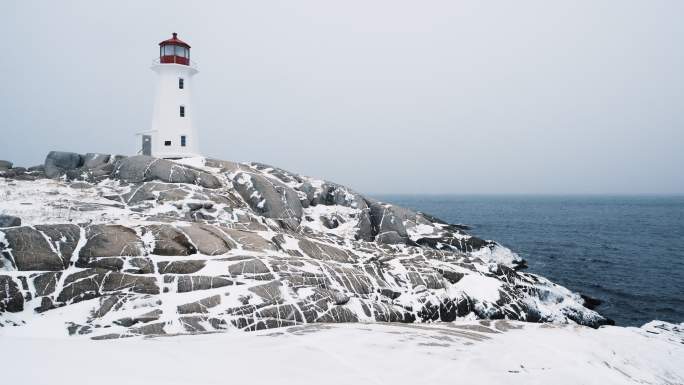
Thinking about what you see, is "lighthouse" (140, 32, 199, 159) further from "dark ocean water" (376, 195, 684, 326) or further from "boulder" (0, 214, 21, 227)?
"dark ocean water" (376, 195, 684, 326)

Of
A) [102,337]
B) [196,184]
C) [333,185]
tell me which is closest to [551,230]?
[333,185]

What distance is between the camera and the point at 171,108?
139 ft

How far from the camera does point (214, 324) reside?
15.7 metres

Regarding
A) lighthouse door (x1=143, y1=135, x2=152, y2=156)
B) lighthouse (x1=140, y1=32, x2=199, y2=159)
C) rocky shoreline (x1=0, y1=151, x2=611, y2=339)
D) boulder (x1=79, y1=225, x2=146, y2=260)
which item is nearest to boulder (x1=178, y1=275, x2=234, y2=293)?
rocky shoreline (x1=0, y1=151, x2=611, y2=339)

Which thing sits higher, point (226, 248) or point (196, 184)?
point (196, 184)

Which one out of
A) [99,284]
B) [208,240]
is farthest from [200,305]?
[208,240]

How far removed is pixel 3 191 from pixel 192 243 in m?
17.4

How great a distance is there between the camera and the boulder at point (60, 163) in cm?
3381

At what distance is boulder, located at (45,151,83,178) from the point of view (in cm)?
3381

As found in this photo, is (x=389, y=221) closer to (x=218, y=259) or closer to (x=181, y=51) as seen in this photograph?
(x=218, y=259)

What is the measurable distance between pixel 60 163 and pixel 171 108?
39.2 feet

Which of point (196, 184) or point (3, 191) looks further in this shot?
Result: point (196, 184)

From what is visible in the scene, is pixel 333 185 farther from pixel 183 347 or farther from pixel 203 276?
pixel 183 347

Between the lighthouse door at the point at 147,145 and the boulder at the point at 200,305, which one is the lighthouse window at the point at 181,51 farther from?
the boulder at the point at 200,305
